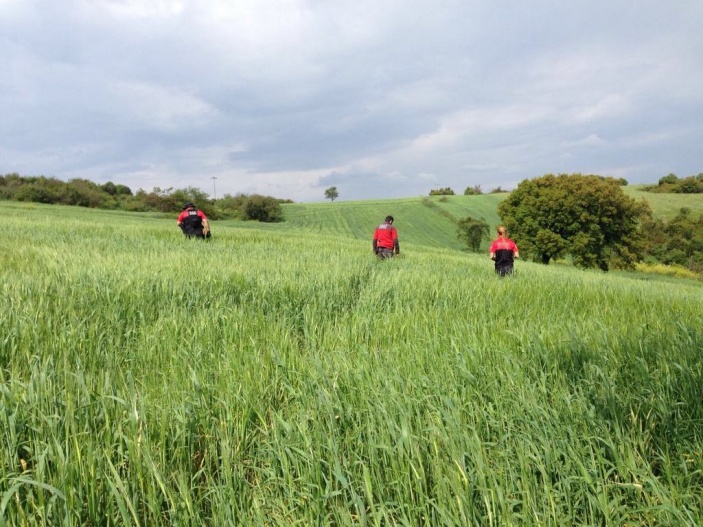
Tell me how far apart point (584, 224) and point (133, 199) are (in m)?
103

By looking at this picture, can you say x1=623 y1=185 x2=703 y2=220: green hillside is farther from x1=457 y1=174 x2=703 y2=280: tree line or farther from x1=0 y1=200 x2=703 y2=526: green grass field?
x1=0 y1=200 x2=703 y2=526: green grass field

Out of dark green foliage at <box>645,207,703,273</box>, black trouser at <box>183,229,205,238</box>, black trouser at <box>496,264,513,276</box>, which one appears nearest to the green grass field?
black trouser at <box>496,264,513,276</box>

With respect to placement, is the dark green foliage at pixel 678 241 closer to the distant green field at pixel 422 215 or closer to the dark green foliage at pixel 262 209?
the distant green field at pixel 422 215

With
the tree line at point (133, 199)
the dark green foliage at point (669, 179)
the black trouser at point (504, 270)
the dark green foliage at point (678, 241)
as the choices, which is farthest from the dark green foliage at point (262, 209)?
the dark green foliage at point (669, 179)

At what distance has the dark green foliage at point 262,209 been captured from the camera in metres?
82.9

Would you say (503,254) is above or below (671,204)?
below

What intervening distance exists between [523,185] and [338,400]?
50698 mm

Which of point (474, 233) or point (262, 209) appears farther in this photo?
point (262, 209)

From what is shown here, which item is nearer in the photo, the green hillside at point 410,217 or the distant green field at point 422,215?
the green hillside at point 410,217

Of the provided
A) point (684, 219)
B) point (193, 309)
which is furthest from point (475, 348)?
point (684, 219)

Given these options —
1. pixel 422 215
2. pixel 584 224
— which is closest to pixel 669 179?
pixel 422 215

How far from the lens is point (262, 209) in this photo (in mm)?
85312

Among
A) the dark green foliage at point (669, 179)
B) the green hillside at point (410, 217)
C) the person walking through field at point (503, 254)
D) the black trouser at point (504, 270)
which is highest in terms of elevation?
the dark green foliage at point (669, 179)

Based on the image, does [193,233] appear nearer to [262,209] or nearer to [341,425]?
[341,425]
